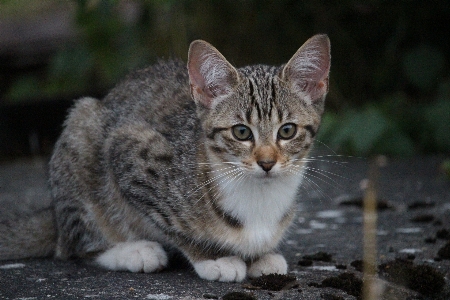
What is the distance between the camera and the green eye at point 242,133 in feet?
12.5

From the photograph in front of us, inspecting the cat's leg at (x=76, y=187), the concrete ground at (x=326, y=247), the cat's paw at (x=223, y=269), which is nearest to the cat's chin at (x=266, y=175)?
the concrete ground at (x=326, y=247)

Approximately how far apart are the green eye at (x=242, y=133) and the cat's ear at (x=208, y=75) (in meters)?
0.25

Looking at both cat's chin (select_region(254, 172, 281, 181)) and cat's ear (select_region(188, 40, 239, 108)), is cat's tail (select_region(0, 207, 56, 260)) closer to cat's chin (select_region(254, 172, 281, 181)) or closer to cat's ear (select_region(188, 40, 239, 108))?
cat's ear (select_region(188, 40, 239, 108))

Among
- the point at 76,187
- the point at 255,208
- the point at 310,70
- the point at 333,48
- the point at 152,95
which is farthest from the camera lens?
the point at 333,48

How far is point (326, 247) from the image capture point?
15.3ft

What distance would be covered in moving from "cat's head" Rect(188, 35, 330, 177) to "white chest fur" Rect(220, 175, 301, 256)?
0.16m

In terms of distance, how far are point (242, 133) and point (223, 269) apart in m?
0.72

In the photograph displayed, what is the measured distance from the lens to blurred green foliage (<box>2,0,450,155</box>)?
7336 millimetres

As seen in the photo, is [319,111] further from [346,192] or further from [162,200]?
[346,192]

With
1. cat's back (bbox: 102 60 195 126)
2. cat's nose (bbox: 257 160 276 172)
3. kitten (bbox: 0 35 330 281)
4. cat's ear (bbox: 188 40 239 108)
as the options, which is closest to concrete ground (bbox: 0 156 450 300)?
kitten (bbox: 0 35 330 281)

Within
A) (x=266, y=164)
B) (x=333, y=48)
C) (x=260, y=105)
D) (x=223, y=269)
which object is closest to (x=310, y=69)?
(x=260, y=105)

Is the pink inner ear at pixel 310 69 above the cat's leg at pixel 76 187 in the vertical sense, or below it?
above

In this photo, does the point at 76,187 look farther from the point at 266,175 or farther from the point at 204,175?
the point at 266,175

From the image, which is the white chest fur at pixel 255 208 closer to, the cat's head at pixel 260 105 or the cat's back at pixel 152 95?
the cat's head at pixel 260 105
